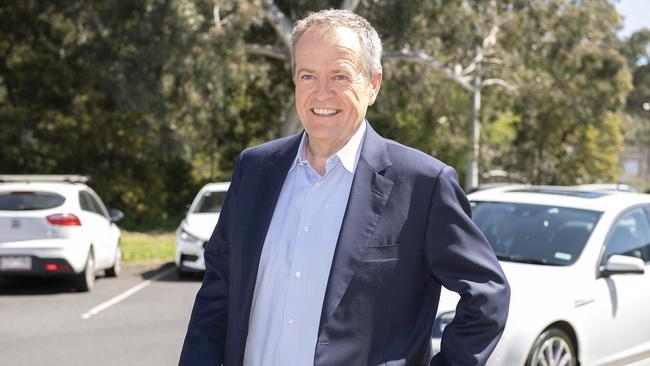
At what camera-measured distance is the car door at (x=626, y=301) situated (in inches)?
230

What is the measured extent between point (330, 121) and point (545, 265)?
3806 millimetres

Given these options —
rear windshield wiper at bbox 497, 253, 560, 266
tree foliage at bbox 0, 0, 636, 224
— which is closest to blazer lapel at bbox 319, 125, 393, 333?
rear windshield wiper at bbox 497, 253, 560, 266

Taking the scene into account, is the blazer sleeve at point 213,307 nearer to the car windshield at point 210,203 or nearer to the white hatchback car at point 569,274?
the white hatchback car at point 569,274

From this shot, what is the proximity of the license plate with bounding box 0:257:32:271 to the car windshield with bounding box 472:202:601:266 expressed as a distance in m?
6.71

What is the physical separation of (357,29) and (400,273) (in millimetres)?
703

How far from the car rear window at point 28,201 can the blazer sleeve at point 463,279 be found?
32.9 ft

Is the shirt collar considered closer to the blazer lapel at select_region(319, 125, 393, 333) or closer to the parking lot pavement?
the blazer lapel at select_region(319, 125, 393, 333)

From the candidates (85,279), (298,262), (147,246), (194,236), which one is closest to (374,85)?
(298,262)

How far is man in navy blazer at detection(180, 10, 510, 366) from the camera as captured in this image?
2400mm

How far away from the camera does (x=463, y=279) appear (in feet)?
7.94

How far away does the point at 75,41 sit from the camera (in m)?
23.6

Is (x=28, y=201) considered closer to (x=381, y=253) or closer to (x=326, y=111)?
(x=326, y=111)

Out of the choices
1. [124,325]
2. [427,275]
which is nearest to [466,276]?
[427,275]

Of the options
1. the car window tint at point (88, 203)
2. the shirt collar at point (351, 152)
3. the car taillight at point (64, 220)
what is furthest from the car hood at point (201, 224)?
the shirt collar at point (351, 152)
